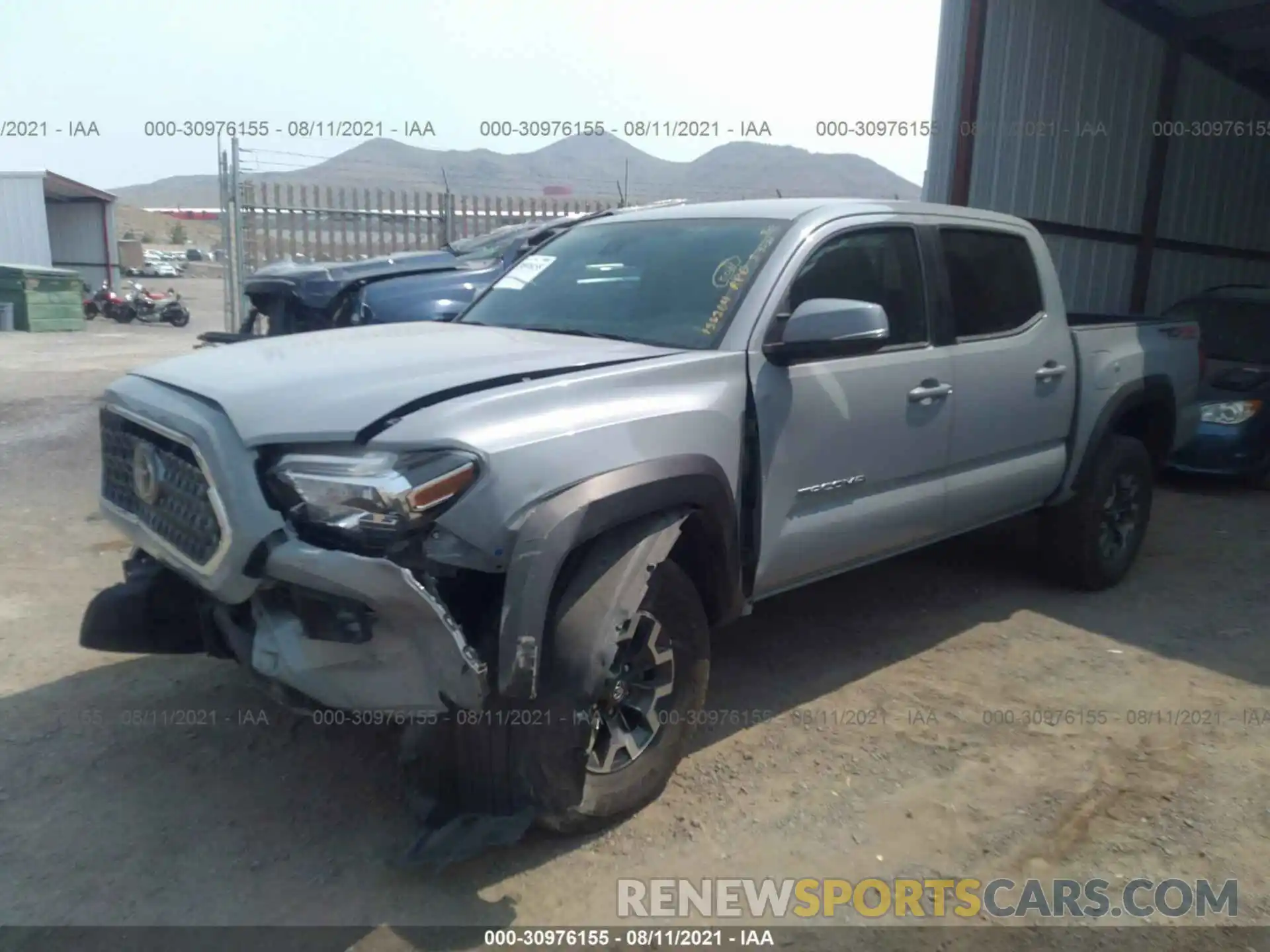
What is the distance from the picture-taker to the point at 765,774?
3.77m

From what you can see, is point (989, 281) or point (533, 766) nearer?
point (533, 766)

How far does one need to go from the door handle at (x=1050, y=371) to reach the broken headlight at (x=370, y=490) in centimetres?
330

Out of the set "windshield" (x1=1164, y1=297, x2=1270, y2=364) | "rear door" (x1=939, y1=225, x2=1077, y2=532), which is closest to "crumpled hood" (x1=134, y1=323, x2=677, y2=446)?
"rear door" (x1=939, y1=225, x2=1077, y2=532)

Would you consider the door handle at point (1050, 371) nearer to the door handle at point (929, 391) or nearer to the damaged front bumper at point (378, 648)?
the door handle at point (929, 391)

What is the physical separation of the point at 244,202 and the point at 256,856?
11748 mm

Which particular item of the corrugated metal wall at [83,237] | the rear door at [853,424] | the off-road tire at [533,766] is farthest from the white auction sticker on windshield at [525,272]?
the corrugated metal wall at [83,237]

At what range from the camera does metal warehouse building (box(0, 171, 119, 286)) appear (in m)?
25.3

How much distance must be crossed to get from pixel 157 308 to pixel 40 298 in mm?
3018

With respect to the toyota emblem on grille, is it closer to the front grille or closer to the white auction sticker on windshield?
the front grille

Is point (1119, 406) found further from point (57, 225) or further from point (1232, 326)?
point (57, 225)

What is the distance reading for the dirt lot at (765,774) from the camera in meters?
3.12

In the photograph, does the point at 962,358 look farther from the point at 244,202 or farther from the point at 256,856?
the point at 244,202

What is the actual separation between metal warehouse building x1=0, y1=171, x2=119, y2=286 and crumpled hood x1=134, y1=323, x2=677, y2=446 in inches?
974

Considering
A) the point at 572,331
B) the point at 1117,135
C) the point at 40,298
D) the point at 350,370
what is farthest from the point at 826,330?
the point at 40,298
